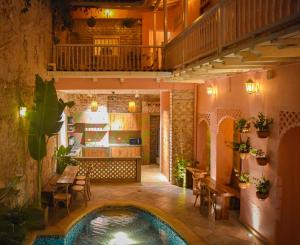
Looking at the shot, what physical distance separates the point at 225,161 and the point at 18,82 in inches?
254

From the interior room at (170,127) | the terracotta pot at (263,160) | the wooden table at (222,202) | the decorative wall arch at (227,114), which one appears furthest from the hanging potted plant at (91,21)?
the terracotta pot at (263,160)

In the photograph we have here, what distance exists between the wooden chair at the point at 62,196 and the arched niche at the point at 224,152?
4.55m

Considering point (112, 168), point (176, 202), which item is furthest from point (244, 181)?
point (112, 168)

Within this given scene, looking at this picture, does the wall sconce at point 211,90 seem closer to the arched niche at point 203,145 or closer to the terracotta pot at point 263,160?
the arched niche at point 203,145

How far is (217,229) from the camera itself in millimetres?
9531

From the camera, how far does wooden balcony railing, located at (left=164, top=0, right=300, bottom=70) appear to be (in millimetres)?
5086

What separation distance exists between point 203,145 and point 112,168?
370 centimetres

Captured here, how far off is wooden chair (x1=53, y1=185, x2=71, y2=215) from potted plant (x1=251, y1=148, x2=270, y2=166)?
17.0 feet

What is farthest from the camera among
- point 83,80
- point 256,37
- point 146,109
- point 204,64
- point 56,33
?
point 146,109

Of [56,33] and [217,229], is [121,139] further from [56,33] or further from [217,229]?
[217,229]

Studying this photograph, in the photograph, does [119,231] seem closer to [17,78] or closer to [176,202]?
[176,202]

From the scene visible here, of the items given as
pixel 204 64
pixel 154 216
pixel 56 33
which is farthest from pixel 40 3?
pixel 154 216

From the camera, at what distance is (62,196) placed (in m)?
10.8

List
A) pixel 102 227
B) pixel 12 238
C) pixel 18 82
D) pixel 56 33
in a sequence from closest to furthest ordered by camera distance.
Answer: pixel 12 238 → pixel 18 82 → pixel 102 227 → pixel 56 33
